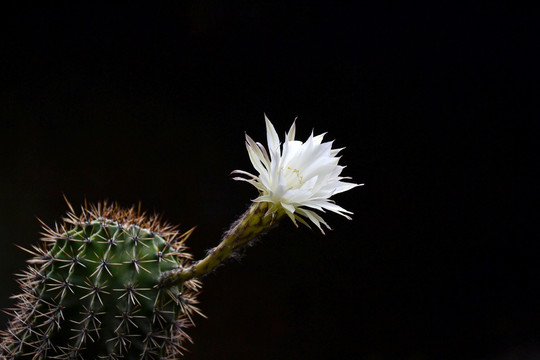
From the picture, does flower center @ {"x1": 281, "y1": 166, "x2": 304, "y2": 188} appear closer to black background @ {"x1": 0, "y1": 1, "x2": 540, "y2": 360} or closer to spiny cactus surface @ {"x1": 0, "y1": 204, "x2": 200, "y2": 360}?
spiny cactus surface @ {"x1": 0, "y1": 204, "x2": 200, "y2": 360}

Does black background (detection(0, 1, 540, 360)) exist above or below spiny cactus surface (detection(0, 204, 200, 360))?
above

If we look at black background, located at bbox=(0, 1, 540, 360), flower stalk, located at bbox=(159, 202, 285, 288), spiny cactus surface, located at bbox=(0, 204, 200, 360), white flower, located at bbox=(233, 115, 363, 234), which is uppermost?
black background, located at bbox=(0, 1, 540, 360)

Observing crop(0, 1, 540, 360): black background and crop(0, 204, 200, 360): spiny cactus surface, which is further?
crop(0, 1, 540, 360): black background

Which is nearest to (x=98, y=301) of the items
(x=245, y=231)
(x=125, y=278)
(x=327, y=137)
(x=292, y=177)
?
(x=125, y=278)

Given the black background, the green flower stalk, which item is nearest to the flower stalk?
the green flower stalk

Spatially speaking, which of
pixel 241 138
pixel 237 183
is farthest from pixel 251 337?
pixel 241 138

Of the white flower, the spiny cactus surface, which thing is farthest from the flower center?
the spiny cactus surface

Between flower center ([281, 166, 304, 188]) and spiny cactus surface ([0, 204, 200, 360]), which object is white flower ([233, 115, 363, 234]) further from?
spiny cactus surface ([0, 204, 200, 360])

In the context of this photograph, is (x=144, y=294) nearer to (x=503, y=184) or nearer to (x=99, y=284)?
(x=99, y=284)
